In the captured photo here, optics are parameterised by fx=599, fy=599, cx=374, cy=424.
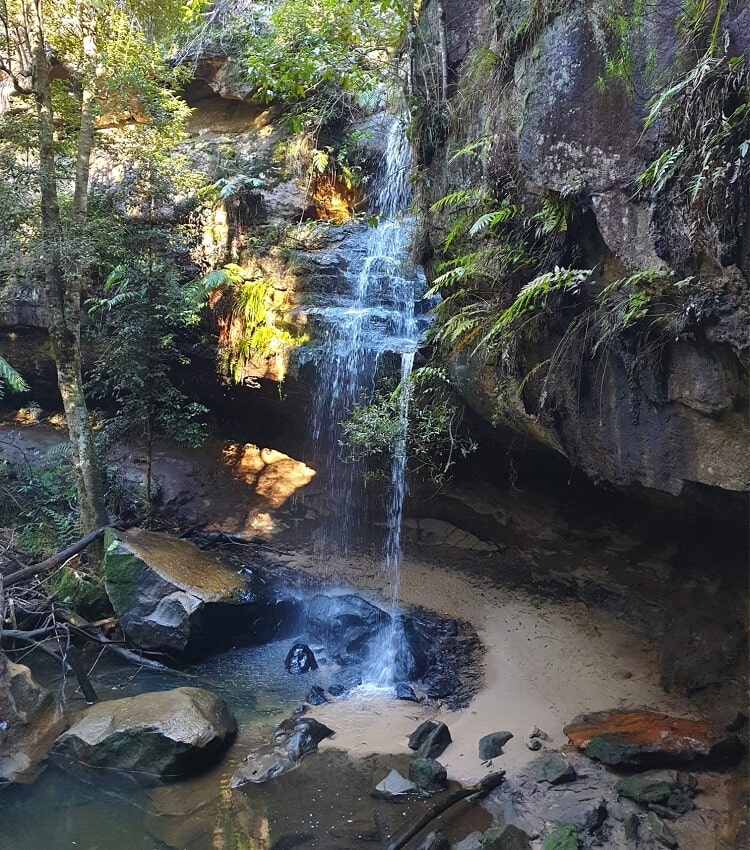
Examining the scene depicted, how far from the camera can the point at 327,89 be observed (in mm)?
12031

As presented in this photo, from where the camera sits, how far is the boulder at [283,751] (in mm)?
5562

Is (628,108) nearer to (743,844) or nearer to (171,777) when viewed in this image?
(743,844)

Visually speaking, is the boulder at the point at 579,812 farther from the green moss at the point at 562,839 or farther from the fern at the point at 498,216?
the fern at the point at 498,216

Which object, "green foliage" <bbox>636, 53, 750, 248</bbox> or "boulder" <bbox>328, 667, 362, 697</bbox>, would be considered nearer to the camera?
"green foliage" <bbox>636, 53, 750, 248</bbox>

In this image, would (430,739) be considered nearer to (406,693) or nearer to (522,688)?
(406,693)

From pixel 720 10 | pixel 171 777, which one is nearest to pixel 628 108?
pixel 720 10

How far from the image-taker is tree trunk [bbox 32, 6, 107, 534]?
823cm

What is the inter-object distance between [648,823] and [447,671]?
3106 millimetres

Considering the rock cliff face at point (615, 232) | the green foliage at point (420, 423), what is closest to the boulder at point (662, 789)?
the rock cliff face at point (615, 232)

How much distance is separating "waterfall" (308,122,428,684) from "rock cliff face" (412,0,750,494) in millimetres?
2670

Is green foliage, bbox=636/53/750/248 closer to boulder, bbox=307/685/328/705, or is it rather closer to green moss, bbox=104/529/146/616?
boulder, bbox=307/685/328/705

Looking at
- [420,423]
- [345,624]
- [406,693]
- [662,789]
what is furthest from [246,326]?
[662,789]

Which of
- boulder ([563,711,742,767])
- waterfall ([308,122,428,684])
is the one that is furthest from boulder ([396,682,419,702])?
boulder ([563,711,742,767])

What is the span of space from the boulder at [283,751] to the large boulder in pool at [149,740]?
352mm
